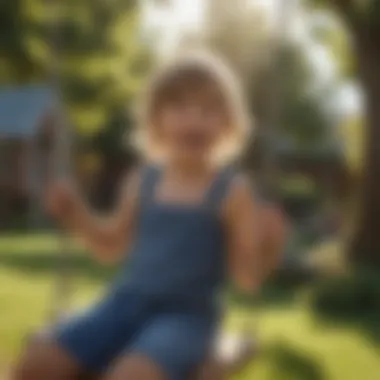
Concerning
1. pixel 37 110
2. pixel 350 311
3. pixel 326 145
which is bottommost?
pixel 350 311

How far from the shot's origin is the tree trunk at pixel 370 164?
2.55 feet

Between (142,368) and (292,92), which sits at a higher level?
(292,92)

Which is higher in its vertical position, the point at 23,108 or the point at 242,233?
the point at 23,108

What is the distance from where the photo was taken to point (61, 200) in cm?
79

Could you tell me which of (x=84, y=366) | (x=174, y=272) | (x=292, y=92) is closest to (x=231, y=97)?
(x=292, y=92)

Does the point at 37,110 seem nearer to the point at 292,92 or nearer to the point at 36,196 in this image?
the point at 36,196

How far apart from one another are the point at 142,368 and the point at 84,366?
61 mm

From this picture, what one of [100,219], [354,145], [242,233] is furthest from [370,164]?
[100,219]

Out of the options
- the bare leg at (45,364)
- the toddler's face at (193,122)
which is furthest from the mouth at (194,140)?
the bare leg at (45,364)

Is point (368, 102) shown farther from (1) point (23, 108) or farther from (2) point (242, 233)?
(1) point (23, 108)

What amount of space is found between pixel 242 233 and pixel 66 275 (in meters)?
0.17

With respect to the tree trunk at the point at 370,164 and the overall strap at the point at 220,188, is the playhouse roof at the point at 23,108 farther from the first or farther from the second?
the tree trunk at the point at 370,164

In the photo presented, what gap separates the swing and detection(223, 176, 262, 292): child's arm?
0.03 metres

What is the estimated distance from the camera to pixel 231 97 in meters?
0.76
